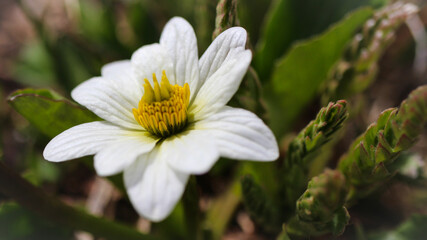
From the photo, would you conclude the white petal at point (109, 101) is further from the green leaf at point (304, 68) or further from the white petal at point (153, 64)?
the green leaf at point (304, 68)

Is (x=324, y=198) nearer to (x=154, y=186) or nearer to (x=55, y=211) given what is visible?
(x=154, y=186)

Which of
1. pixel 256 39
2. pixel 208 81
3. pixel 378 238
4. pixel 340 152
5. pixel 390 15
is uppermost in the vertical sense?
pixel 208 81

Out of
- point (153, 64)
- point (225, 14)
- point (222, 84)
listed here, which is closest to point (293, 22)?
point (225, 14)

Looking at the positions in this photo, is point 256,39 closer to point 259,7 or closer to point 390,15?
point 259,7

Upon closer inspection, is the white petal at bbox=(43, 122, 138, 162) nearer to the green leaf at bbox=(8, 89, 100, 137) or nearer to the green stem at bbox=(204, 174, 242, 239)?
the green leaf at bbox=(8, 89, 100, 137)

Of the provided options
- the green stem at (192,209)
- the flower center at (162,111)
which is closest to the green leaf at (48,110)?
the flower center at (162,111)

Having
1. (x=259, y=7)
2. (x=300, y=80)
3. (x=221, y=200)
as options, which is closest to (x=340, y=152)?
(x=300, y=80)

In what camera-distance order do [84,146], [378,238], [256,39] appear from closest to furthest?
[84,146]
[378,238]
[256,39]
